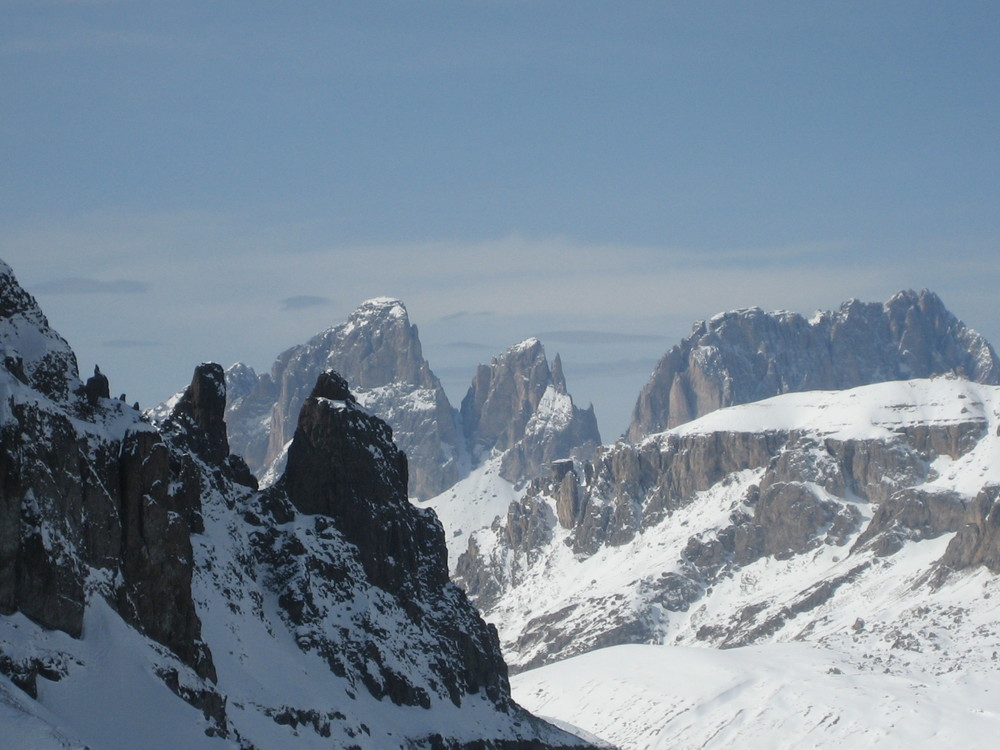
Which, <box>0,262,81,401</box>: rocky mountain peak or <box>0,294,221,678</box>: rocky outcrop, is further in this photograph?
<box>0,262,81,401</box>: rocky mountain peak

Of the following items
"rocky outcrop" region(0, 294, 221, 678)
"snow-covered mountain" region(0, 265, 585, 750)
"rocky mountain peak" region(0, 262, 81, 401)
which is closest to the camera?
"rocky outcrop" region(0, 294, 221, 678)

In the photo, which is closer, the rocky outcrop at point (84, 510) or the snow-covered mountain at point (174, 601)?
the rocky outcrop at point (84, 510)

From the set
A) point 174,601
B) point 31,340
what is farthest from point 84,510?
point 174,601

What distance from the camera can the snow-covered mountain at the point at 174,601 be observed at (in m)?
120

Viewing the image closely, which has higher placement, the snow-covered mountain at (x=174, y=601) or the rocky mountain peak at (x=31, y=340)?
the rocky mountain peak at (x=31, y=340)

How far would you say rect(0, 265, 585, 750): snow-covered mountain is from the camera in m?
120

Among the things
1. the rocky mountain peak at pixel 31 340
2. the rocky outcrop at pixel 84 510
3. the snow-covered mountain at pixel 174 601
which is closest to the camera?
the rocky outcrop at pixel 84 510

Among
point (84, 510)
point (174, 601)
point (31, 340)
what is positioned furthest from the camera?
point (174, 601)

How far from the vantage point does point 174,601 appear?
472 feet

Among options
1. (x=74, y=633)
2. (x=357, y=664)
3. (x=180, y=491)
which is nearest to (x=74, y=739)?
(x=74, y=633)

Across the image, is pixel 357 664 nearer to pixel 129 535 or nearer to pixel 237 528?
pixel 237 528

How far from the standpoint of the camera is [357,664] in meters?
184

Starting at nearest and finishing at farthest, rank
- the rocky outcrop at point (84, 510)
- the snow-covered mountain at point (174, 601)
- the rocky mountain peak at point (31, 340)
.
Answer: the rocky outcrop at point (84, 510)
the snow-covered mountain at point (174, 601)
the rocky mountain peak at point (31, 340)

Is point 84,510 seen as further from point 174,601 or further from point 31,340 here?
point 174,601
